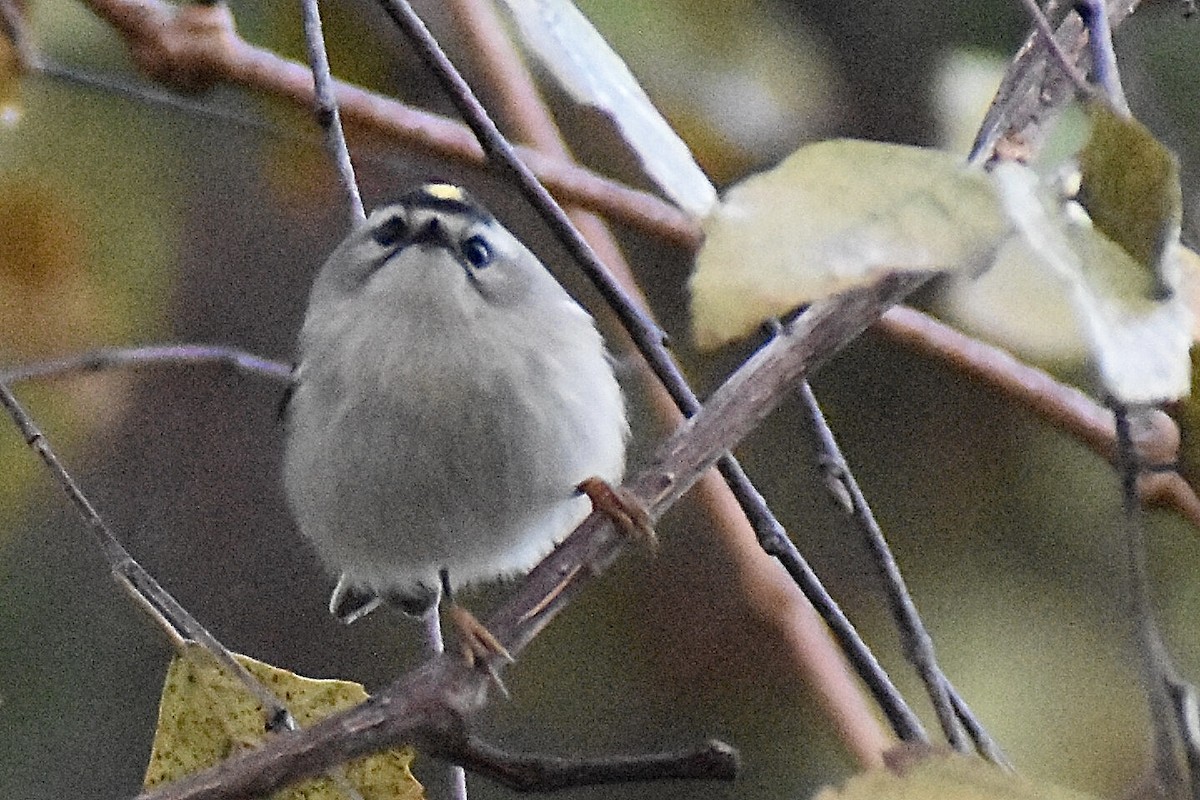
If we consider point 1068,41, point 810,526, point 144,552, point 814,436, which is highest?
point 1068,41

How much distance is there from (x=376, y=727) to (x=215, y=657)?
226 mm

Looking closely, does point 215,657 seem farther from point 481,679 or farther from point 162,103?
point 162,103

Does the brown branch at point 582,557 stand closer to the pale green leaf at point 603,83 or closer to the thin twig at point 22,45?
the pale green leaf at point 603,83

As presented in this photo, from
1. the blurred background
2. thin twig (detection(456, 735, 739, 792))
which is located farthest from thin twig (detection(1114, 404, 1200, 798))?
the blurred background

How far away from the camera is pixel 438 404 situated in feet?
2.33

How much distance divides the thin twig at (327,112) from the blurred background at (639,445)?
69 millimetres

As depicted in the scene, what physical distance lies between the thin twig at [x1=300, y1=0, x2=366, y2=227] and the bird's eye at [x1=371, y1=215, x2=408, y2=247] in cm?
2

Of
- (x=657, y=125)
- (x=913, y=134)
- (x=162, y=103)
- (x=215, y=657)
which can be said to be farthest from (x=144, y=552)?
(x=913, y=134)

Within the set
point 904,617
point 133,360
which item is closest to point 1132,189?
point 904,617

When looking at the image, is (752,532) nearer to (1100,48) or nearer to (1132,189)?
(1100,48)

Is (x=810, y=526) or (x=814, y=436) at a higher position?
(x=814, y=436)

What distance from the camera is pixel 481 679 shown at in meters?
0.51

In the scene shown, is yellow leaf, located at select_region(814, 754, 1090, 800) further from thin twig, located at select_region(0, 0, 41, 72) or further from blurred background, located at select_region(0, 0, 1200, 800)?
thin twig, located at select_region(0, 0, 41, 72)

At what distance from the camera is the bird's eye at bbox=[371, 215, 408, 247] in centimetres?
77
